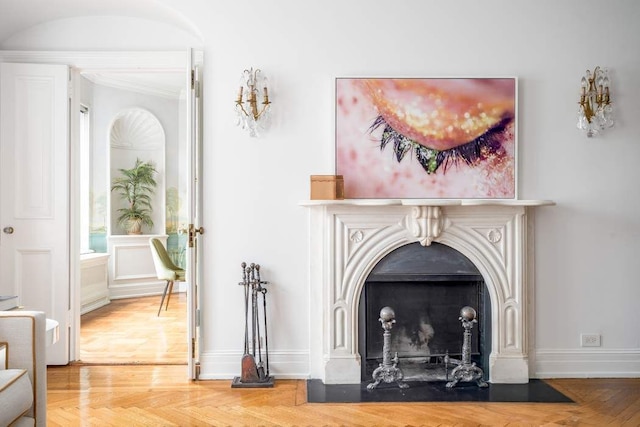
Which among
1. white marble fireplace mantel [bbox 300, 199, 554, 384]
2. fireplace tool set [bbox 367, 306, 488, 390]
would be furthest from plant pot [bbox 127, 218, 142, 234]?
fireplace tool set [bbox 367, 306, 488, 390]

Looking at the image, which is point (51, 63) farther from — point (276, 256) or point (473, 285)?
point (473, 285)

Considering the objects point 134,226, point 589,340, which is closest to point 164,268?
point 134,226

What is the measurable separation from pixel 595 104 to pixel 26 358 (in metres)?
3.60

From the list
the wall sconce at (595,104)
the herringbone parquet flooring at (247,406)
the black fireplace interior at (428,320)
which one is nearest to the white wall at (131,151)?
the herringbone parquet flooring at (247,406)

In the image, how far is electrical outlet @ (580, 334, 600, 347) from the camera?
3.60m

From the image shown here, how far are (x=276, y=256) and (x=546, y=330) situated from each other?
1899 mm

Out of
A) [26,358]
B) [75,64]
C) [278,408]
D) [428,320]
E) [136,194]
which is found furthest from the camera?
[136,194]

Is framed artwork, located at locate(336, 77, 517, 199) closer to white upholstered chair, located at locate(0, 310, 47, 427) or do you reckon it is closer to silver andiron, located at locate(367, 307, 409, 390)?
silver andiron, located at locate(367, 307, 409, 390)

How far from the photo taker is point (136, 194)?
6930mm

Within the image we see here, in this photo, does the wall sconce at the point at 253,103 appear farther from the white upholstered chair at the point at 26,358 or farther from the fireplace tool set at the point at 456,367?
the white upholstered chair at the point at 26,358

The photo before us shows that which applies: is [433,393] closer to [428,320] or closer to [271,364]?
[428,320]

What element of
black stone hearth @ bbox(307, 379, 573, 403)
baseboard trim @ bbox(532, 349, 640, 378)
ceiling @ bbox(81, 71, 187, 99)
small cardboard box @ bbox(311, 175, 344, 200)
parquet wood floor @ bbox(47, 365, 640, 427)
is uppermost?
ceiling @ bbox(81, 71, 187, 99)

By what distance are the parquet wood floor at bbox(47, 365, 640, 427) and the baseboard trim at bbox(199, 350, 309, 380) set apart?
67 mm

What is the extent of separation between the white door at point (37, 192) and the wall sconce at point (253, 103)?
1.37 m
